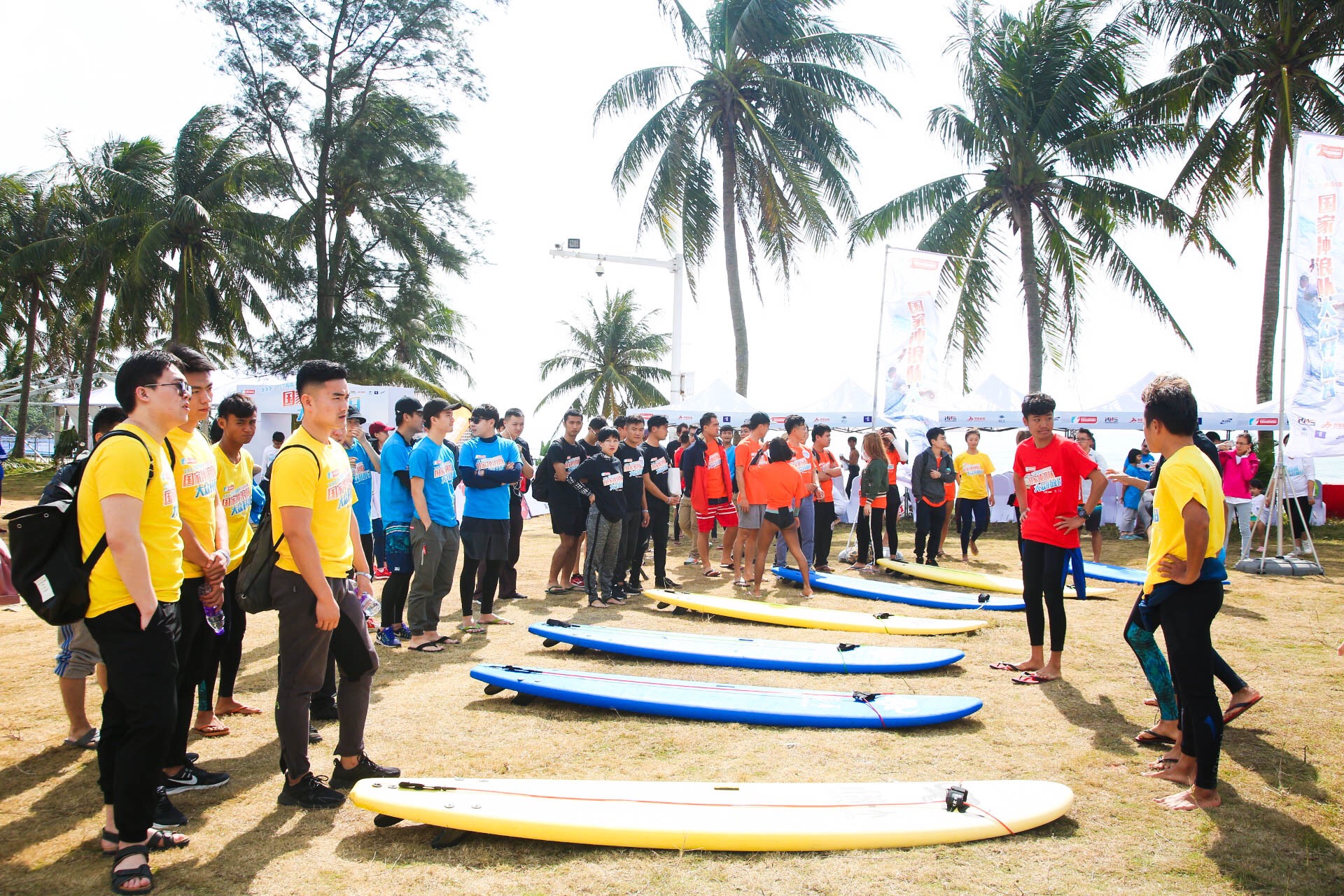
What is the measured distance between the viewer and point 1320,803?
371 centimetres

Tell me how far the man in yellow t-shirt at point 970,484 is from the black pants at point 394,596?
808 cm

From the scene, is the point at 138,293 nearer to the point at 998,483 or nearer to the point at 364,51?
the point at 364,51

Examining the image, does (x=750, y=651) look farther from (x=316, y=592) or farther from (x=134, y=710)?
(x=134, y=710)

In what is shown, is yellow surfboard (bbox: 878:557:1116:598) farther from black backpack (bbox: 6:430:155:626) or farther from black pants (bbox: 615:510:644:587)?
black backpack (bbox: 6:430:155:626)

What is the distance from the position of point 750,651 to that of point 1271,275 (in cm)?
1684

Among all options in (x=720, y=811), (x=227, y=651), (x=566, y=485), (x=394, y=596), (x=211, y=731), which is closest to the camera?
(x=720, y=811)

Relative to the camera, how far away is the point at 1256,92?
17.0m

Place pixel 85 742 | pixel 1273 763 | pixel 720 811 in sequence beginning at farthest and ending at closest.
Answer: pixel 85 742
pixel 1273 763
pixel 720 811

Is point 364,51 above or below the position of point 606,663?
above

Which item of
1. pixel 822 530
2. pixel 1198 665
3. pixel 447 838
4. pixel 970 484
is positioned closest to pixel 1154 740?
pixel 1198 665

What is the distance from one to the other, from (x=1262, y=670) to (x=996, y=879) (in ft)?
14.1

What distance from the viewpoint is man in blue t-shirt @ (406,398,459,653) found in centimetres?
627

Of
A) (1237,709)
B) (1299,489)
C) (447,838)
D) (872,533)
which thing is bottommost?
(447,838)

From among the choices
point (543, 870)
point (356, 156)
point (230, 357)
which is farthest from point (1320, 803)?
point (230, 357)
